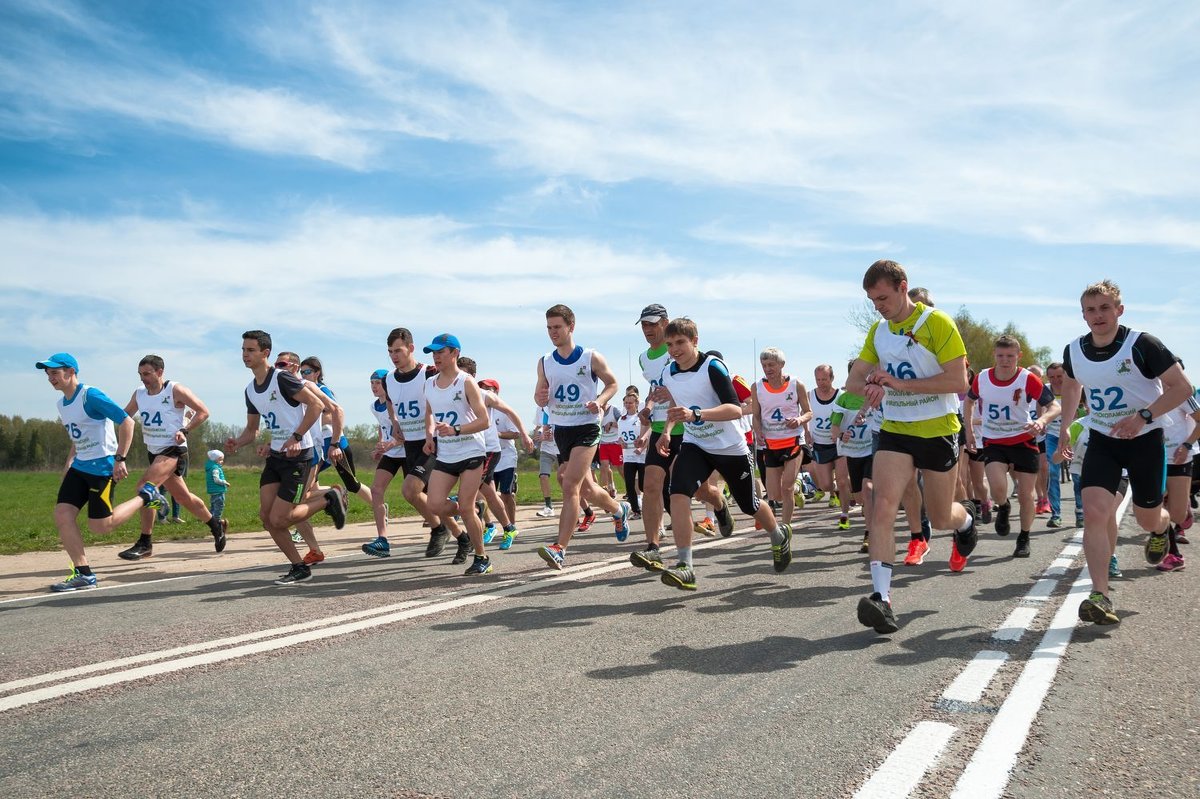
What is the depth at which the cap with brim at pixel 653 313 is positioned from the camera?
9.06m

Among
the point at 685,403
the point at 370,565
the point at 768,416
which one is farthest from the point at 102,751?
the point at 768,416

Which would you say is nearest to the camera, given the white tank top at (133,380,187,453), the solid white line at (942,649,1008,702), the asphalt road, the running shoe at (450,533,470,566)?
the asphalt road

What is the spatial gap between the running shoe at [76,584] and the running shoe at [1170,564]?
30.9 feet

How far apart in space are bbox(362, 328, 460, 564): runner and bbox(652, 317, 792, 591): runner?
11.3 feet

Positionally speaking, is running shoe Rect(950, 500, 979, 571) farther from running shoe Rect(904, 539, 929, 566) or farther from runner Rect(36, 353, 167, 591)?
runner Rect(36, 353, 167, 591)

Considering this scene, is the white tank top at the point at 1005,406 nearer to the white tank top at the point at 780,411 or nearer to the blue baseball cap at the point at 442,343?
the white tank top at the point at 780,411

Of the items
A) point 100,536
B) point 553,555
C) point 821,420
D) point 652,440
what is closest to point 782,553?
point 553,555

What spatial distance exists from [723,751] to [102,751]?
7.30 feet

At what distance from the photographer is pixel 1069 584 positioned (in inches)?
284

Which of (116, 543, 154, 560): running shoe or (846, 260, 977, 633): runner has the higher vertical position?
(846, 260, 977, 633): runner

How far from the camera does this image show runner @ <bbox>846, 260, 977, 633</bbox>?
18.7 feet

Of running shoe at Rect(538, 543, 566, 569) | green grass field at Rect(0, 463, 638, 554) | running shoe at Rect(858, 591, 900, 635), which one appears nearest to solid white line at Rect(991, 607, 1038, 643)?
running shoe at Rect(858, 591, 900, 635)

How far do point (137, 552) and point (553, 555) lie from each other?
5748mm

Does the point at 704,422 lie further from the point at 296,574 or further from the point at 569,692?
the point at 296,574
